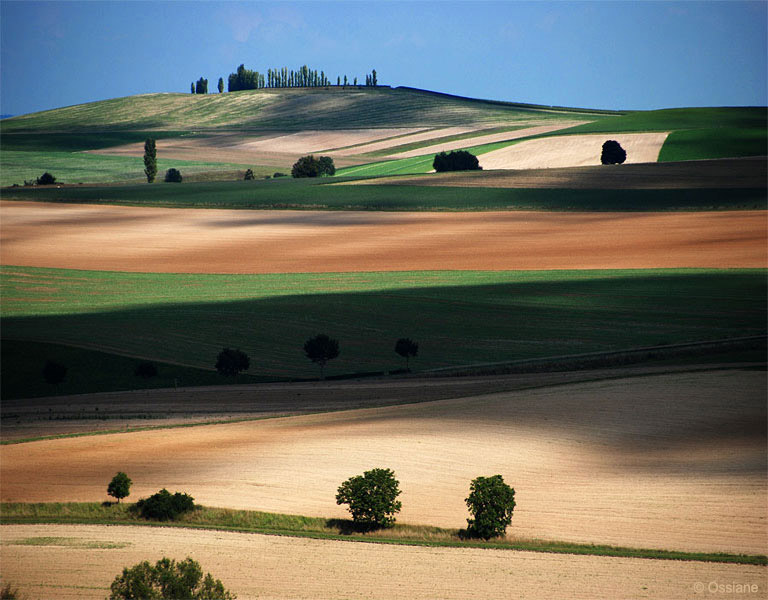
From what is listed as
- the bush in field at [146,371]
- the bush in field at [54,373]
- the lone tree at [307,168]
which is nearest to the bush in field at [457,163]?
the lone tree at [307,168]

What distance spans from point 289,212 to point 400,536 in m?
68.4

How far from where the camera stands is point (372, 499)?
2233 centimetres

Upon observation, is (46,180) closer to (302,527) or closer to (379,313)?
(379,313)

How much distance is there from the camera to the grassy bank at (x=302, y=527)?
1983cm

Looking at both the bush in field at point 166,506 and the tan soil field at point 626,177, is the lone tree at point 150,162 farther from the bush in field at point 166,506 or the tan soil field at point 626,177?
the bush in field at point 166,506

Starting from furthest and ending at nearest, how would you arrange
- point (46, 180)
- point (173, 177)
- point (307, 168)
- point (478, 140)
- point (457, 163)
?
point (478, 140), point (173, 177), point (307, 168), point (46, 180), point (457, 163)

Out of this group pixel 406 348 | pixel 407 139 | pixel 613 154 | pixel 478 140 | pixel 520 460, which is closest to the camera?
pixel 520 460

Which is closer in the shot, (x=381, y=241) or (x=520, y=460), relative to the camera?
(x=520, y=460)

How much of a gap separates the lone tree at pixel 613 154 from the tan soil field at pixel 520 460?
7496cm

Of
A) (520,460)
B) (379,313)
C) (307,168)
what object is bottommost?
(520,460)

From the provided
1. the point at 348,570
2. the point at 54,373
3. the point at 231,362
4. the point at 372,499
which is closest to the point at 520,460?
the point at 372,499

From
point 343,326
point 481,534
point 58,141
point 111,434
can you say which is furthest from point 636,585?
point 58,141

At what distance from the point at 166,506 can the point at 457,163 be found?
96.5 meters

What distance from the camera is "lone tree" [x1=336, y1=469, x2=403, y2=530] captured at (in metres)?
22.4
